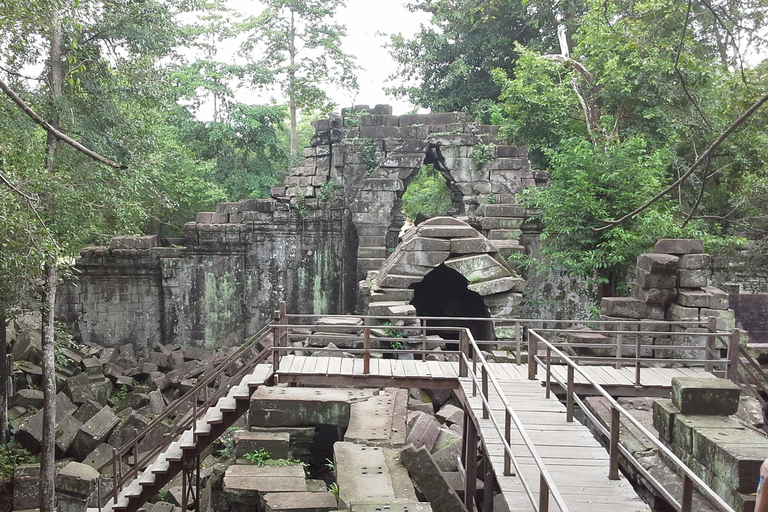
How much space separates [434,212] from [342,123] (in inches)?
334

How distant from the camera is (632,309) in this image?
35.9ft

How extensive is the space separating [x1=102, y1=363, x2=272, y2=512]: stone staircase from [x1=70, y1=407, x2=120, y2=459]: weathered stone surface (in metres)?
3.00

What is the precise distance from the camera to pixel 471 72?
2600cm

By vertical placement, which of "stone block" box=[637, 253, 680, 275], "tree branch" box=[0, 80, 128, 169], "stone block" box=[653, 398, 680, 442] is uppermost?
"tree branch" box=[0, 80, 128, 169]

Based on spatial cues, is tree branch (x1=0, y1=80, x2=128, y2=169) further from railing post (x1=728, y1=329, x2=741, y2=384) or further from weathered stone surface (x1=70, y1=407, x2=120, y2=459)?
weathered stone surface (x1=70, y1=407, x2=120, y2=459)

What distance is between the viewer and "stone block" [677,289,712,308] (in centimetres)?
1038

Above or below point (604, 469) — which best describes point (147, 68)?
above

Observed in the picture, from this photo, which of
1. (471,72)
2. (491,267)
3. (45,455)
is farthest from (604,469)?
(471,72)

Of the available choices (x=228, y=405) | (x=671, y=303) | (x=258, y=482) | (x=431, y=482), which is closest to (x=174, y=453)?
(x=228, y=405)

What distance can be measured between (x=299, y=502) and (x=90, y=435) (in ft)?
22.7

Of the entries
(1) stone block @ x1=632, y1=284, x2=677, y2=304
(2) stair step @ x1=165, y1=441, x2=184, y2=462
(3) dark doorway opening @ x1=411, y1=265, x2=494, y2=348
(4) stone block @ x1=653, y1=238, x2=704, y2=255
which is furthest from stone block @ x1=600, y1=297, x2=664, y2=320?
(2) stair step @ x1=165, y1=441, x2=184, y2=462

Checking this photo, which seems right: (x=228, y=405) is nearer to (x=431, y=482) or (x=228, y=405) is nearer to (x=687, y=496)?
(x=431, y=482)

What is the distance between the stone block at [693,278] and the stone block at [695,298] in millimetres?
128

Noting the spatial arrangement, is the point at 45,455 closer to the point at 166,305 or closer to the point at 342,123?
the point at 166,305
